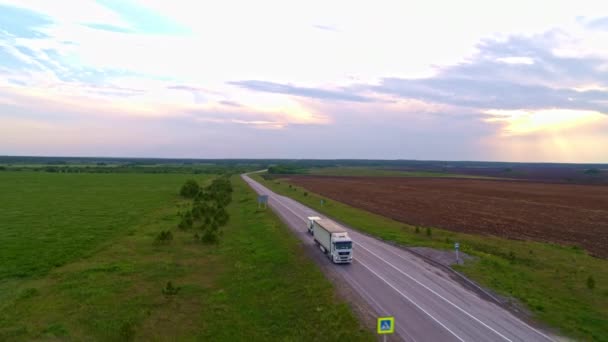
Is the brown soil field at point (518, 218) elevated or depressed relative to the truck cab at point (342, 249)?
depressed

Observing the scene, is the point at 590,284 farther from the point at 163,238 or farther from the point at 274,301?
the point at 163,238

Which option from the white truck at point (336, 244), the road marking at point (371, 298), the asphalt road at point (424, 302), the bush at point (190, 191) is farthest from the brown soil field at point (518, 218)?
the bush at point (190, 191)

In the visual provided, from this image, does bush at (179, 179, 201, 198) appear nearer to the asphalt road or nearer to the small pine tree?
the asphalt road

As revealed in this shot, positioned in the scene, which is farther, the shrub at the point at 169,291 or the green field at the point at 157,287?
the shrub at the point at 169,291

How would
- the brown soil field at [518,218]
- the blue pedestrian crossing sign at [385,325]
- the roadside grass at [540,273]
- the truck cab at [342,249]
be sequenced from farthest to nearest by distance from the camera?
the brown soil field at [518,218] → the truck cab at [342,249] → the roadside grass at [540,273] → the blue pedestrian crossing sign at [385,325]

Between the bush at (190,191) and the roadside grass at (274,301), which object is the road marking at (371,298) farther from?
the bush at (190,191)

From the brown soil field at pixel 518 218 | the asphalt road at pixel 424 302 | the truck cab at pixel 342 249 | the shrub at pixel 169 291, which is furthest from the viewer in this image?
the brown soil field at pixel 518 218

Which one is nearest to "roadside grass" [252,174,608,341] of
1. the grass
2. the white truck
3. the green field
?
the white truck
